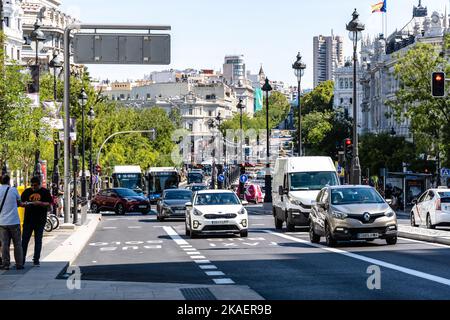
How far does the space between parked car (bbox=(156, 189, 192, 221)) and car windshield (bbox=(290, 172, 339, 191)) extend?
12960 mm

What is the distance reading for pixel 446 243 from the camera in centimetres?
3325

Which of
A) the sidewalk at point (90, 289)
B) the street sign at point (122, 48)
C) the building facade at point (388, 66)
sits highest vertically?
the building facade at point (388, 66)

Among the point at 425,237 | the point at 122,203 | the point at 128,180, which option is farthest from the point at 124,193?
the point at 425,237

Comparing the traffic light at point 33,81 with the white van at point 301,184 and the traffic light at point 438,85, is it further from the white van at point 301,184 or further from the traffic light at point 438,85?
the traffic light at point 438,85

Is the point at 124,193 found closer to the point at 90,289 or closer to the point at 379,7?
the point at 379,7

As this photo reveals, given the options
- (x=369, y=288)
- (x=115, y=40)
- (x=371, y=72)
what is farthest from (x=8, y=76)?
(x=371, y=72)

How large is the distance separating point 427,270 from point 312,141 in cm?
13761

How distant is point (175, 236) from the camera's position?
136ft

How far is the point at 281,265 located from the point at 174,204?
31.6 metres

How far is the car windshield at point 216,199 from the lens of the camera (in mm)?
40062

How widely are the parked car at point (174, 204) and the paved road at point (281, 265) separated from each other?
1673cm

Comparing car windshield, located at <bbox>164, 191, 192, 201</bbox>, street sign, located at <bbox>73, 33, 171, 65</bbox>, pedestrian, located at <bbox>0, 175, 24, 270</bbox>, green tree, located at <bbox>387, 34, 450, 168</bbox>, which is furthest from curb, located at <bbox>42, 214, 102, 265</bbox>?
green tree, located at <bbox>387, 34, 450, 168</bbox>

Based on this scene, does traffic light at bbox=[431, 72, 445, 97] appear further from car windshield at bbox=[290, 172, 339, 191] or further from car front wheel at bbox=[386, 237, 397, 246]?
car front wheel at bbox=[386, 237, 397, 246]

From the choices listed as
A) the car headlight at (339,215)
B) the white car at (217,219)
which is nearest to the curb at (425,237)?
the car headlight at (339,215)
